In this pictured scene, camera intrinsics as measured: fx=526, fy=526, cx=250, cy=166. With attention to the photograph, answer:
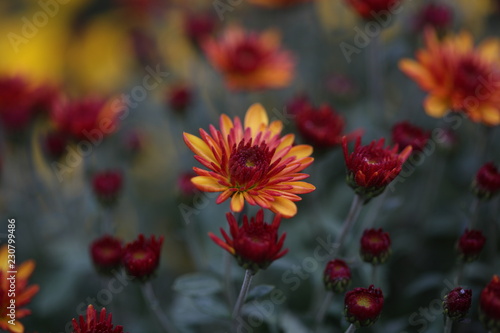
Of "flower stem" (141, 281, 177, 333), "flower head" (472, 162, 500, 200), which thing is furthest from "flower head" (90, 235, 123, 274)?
"flower head" (472, 162, 500, 200)

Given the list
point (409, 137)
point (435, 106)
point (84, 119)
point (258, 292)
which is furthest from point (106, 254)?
point (435, 106)

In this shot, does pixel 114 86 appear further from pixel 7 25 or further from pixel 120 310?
pixel 120 310

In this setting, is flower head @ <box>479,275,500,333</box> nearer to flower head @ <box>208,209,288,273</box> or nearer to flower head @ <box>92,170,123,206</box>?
flower head @ <box>208,209,288,273</box>

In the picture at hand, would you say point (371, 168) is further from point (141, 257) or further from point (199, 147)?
point (141, 257)

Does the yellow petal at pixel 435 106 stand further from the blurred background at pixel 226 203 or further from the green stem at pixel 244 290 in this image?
the green stem at pixel 244 290

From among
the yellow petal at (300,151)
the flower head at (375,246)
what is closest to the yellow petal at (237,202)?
the yellow petal at (300,151)

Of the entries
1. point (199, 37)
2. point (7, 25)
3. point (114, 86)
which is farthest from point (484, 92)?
point (7, 25)
